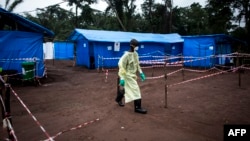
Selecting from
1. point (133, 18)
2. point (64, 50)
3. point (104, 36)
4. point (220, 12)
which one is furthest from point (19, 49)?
point (133, 18)

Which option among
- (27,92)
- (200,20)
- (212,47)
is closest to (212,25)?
(212,47)

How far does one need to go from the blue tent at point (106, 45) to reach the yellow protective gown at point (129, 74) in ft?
43.2

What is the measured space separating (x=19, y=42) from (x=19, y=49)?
1.26 feet

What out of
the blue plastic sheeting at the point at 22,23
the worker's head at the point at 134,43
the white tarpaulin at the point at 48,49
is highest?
the blue plastic sheeting at the point at 22,23

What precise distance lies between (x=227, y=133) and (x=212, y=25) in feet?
78.2

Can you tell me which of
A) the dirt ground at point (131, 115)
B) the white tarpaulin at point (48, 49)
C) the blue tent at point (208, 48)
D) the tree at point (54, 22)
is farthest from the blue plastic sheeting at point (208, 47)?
the tree at point (54, 22)

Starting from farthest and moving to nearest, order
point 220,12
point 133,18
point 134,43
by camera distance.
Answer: point 133,18, point 220,12, point 134,43

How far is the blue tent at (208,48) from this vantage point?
68.4 feet

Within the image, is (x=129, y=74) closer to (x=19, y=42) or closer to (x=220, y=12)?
(x=19, y=42)

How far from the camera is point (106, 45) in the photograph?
21.2m

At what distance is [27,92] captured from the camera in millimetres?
10477

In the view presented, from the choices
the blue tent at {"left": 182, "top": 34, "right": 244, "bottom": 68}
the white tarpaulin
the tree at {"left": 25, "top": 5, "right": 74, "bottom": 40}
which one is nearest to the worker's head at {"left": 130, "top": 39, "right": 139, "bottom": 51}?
the blue tent at {"left": 182, "top": 34, "right": 244, "bottom": 68}

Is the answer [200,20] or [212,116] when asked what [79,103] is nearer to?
[212,116]

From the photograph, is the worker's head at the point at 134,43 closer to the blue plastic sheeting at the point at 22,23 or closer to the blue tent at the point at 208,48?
the blue plastic sheeting at the point at 22,23
